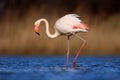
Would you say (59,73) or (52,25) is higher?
(52,25)

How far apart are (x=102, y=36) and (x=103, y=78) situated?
22701 mm

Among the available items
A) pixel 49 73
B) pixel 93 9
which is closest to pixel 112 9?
pixel 93 9

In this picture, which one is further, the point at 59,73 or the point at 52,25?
the point at 52,25

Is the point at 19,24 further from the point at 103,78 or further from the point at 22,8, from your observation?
the point at 103,78

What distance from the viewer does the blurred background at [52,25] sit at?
44.2 m

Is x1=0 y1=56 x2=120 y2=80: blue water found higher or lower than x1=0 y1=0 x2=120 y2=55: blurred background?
lower

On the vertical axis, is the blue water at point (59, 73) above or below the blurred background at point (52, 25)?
below

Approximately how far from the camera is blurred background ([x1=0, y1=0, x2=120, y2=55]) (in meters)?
44.2

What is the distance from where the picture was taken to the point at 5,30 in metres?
46.5

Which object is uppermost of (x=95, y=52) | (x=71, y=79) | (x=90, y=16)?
(x=90, y=16)

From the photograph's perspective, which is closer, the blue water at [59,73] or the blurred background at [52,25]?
the blue water at [59,73]

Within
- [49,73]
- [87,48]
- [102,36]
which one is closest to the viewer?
[49,73]

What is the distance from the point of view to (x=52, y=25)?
45.9 metres

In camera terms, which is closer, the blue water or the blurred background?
the blue water
